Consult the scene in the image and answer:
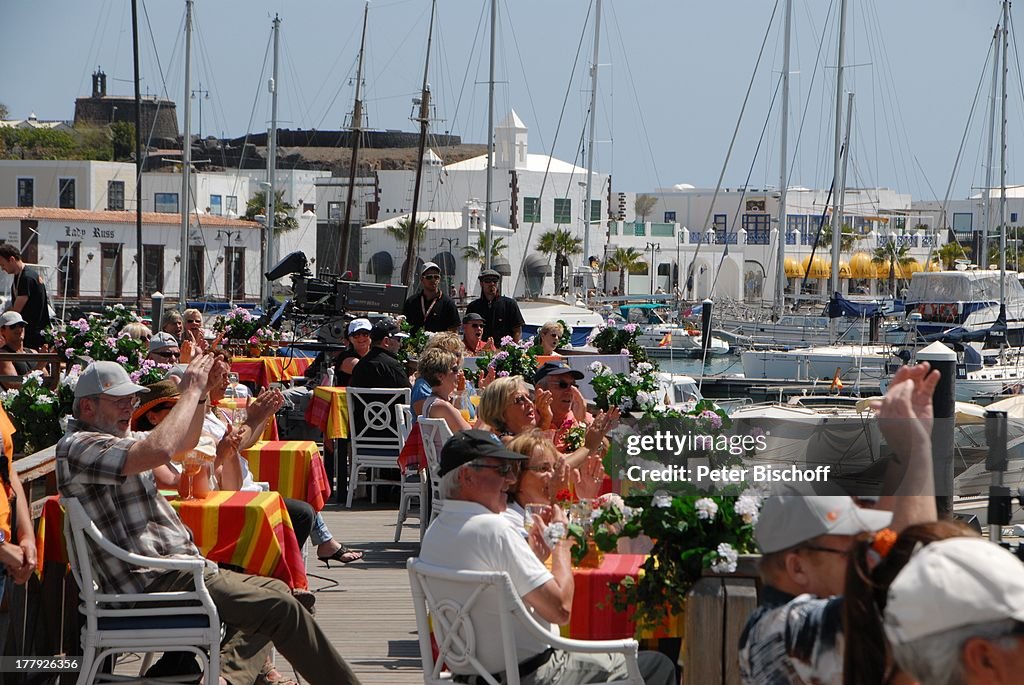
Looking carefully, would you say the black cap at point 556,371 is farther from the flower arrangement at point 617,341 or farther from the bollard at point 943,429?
the flower arrangement at point 617,341

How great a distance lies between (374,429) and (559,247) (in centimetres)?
6898

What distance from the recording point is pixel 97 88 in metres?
113

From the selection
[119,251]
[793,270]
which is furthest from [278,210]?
[793,270]

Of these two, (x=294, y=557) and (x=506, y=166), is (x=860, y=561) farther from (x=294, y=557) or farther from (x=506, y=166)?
(x=506, y=166)

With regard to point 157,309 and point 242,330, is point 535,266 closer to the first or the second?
point 157,309

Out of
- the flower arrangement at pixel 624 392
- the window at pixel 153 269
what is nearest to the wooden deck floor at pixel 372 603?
the flower arrangement at pixel 624 392

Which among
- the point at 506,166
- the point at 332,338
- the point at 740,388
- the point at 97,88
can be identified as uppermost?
the point at 97,88

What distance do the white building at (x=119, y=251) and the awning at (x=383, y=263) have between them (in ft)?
35.0

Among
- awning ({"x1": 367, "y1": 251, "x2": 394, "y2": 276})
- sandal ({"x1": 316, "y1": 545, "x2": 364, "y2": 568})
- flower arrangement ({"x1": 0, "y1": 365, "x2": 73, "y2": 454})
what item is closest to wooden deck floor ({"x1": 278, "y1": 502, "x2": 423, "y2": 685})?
sandal ({"x1": 316, "y1": 545, "x2": 364, "y2": 568})

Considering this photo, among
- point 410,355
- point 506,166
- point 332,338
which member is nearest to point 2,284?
point 506,166

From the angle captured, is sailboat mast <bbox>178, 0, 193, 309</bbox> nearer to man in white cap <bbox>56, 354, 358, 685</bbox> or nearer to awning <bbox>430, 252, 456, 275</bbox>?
awning <bbox>430, 252, 456, 275</bbox>

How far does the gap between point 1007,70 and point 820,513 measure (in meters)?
45.8

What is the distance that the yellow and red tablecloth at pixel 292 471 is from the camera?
24.5ft

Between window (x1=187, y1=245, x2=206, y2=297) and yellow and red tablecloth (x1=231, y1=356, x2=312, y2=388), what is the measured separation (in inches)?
1956
